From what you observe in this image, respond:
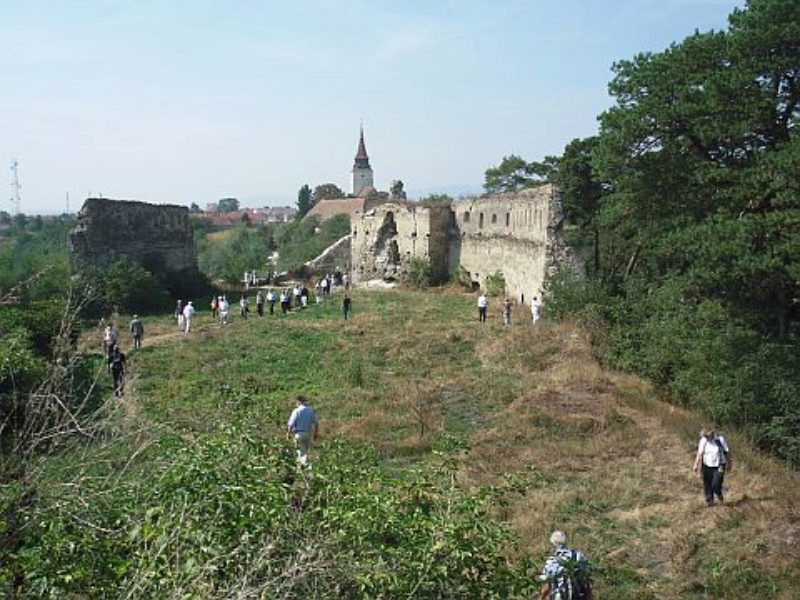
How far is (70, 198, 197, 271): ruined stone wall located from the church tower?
6493cm

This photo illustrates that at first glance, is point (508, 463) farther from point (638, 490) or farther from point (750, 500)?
point (750, 500)

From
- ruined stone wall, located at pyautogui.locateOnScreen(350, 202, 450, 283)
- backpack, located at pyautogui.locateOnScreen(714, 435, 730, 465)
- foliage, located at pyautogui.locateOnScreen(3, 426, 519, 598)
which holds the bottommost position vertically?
backpack, located at pyautogui.locateOnScreen(714, 435, 730, 465)

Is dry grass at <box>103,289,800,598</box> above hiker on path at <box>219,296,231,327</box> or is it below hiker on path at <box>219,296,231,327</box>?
below

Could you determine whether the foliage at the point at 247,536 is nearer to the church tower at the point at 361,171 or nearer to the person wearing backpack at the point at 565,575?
the person wearing backpack at the point at 565,575

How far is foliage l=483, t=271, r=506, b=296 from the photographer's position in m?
30.2

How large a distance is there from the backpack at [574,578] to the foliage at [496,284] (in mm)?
24072

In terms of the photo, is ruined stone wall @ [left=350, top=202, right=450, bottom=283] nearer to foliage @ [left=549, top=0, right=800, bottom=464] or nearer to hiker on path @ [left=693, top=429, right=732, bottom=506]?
foliage @ [left=549, top=0, right=800, bottom=464]

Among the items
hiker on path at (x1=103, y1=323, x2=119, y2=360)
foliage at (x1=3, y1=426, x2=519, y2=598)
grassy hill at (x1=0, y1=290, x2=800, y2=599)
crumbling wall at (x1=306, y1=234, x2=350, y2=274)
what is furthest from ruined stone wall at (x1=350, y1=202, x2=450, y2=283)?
foliage at (x1=3, y1=426, x2=519, y2=598)

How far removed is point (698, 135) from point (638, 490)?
Answer: 9306 millimetres

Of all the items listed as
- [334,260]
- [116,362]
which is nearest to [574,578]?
[116,362]

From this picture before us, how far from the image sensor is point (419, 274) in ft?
A: 116

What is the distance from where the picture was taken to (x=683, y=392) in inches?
626

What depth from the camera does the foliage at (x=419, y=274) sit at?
35.2 metres

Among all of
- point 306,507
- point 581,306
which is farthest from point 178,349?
point 306,507
